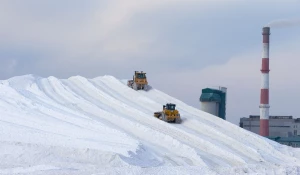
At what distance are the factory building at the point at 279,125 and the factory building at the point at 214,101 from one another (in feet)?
31.8

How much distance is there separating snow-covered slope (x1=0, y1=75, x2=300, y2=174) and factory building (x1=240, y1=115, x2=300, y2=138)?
85.0 feet

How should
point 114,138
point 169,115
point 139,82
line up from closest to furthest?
point 114,138
point 169,115
point 139,82

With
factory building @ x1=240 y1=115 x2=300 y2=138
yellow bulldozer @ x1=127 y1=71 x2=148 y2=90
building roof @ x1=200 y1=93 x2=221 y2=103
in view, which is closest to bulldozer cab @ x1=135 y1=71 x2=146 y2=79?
yellow bulldozer @ x1=127 y1=71 x2=148 y2=90

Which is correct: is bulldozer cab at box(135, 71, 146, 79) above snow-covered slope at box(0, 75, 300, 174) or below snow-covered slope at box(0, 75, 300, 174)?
above

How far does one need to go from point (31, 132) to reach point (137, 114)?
29.2 ft

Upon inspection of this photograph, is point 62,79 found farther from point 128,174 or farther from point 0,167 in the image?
point 128,174

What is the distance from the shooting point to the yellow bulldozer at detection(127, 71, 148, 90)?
42.3 m

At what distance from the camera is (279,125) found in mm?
64250

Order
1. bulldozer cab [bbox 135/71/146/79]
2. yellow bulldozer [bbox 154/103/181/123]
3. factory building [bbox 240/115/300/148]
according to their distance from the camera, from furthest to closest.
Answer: factory building [bbox 240/115/300/148]
bulldozer cab [bbox 135/71/146/79]
yellow bulldozer [bbox 154/103/181/123]

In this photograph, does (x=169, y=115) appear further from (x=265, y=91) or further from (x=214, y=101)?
(x=265, y=91)

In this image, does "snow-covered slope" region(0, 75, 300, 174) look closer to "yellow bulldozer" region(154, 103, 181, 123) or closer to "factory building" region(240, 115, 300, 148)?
"yellow bulldozer" region(154, 103, 181, 123)

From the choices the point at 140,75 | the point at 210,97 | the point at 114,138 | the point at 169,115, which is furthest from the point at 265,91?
the point at 114,138

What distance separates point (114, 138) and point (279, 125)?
40.9 meters

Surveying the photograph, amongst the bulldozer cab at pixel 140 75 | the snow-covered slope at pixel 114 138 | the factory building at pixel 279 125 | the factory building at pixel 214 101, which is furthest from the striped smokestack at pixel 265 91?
the snow-covered slope at pixel 114 138
